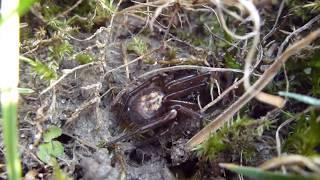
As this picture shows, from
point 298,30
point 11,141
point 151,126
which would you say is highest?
point 298,30

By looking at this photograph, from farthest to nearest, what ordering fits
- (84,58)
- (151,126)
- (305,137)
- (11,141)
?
(84,58), (151,126), (305,137), (11,141)

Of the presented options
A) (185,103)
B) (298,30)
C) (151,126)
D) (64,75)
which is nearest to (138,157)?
(151,126)

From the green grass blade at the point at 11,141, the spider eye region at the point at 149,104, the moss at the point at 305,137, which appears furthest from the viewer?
the spider eye region at the point at 149,104

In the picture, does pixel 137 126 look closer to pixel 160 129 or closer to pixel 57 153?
pixel 160 129

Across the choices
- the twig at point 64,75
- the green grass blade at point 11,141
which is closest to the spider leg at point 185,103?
the twig at point 64,75

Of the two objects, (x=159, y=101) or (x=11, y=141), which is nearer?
(x=11, y=141)

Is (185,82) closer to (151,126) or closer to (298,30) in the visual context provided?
(151,126)

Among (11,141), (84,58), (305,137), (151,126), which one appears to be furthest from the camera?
(84,58)

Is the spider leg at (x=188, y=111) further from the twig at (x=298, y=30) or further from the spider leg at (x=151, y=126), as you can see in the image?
the twig at (x=298, y=30)
